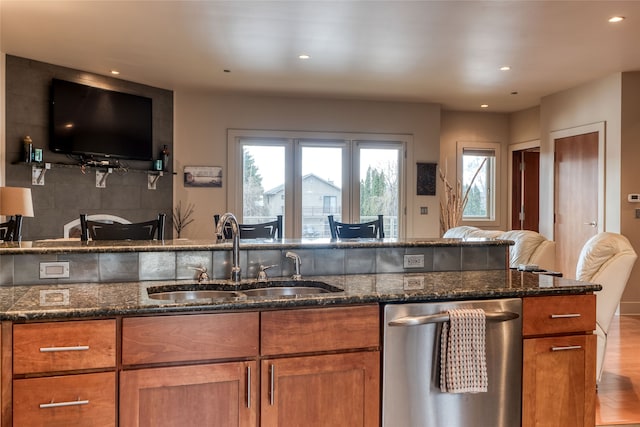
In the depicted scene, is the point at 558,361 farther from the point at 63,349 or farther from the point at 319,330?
the point at 63,349

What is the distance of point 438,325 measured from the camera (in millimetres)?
1851

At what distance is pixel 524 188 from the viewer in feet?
25.3

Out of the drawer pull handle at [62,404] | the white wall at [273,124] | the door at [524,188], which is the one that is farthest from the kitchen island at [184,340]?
the door at [524,188]

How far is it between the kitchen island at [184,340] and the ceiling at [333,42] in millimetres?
2180

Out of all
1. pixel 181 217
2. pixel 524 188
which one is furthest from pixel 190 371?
pixel 524 188

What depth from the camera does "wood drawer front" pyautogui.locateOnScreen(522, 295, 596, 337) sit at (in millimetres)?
1967

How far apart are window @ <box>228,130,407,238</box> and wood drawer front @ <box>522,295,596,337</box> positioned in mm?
4767

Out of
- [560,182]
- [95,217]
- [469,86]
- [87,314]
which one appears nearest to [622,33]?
[469,86]

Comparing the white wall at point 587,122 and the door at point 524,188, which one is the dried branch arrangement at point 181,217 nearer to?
the white wall at point 587,122

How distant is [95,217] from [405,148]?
4117mm

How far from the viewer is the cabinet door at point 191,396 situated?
157 cm

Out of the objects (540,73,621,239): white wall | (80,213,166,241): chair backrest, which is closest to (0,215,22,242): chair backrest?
(80,213,166,241): chair backrest

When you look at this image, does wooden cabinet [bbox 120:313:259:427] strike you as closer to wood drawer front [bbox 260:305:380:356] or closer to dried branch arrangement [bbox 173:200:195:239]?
wood drawer front [bbox 260:305:380:356]

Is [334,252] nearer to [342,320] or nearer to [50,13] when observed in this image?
[342,320]
